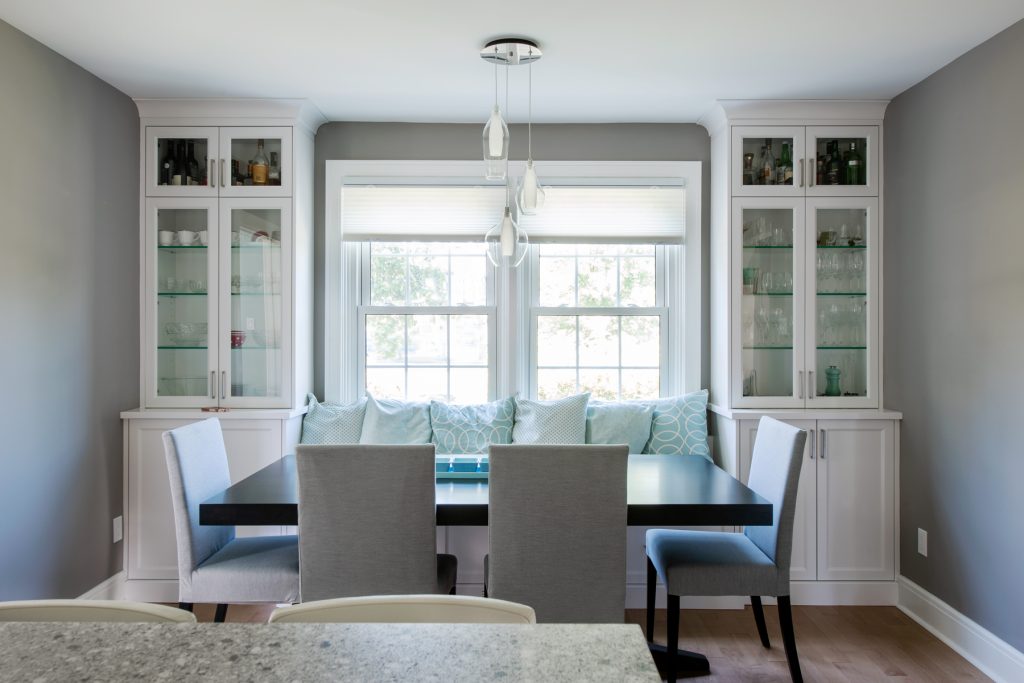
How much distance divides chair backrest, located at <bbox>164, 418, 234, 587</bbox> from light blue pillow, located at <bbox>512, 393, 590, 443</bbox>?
4.76ft

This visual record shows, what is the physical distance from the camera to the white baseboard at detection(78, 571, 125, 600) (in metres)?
3.17

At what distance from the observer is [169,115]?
349cm

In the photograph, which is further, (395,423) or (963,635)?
(395,423)

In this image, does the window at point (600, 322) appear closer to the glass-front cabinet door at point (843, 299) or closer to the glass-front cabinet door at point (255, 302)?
the glass-front cabinet door at point (843, 299)

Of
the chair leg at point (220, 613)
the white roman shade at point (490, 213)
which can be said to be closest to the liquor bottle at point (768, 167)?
the white roman shade at point (490, 213)

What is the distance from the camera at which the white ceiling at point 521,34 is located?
2486mm

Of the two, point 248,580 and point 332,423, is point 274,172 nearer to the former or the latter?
point 332,423

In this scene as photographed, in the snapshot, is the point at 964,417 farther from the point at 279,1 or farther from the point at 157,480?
the point at 157,480

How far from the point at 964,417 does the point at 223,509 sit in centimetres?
287

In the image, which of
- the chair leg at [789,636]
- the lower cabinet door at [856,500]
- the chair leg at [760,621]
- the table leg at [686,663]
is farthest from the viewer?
the lower cabinet door at [856,500]

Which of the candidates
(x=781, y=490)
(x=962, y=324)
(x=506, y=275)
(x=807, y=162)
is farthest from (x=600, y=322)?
(x=962, y=324)

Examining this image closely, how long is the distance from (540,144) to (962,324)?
2171mm

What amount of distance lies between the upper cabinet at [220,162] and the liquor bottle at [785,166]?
243 centimetres

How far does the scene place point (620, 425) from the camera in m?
3.59
